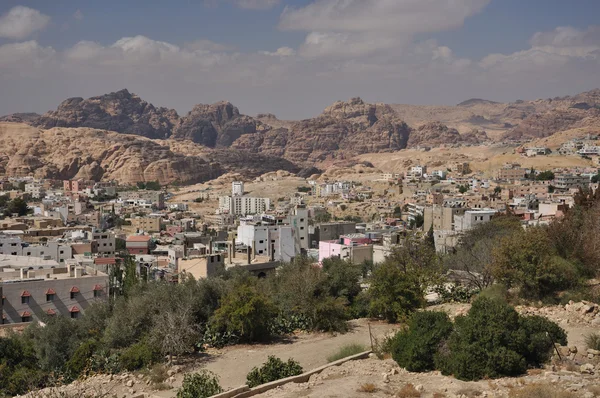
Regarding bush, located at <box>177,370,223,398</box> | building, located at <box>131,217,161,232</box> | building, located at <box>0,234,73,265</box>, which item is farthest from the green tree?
building, located at <box>131,217,161,232</box>

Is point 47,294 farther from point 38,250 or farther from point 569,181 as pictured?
point 569,181

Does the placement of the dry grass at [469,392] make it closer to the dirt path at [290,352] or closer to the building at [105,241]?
the dirt path at [290,352]

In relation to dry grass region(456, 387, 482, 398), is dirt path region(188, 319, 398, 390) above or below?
below

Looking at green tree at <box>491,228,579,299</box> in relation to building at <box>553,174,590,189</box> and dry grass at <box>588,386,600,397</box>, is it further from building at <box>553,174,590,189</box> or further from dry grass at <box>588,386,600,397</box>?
building at <box>553,174,590,189</box>

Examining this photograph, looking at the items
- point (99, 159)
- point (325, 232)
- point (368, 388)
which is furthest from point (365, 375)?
point (99, 159)

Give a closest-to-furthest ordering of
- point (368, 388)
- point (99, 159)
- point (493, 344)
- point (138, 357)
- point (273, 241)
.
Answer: point (368, 388) < point (493, 344) < point (138, 357) < point (273, 241) < point (99, 159)

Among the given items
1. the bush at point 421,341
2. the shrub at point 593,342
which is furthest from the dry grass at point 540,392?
the shrub at point 593,342
